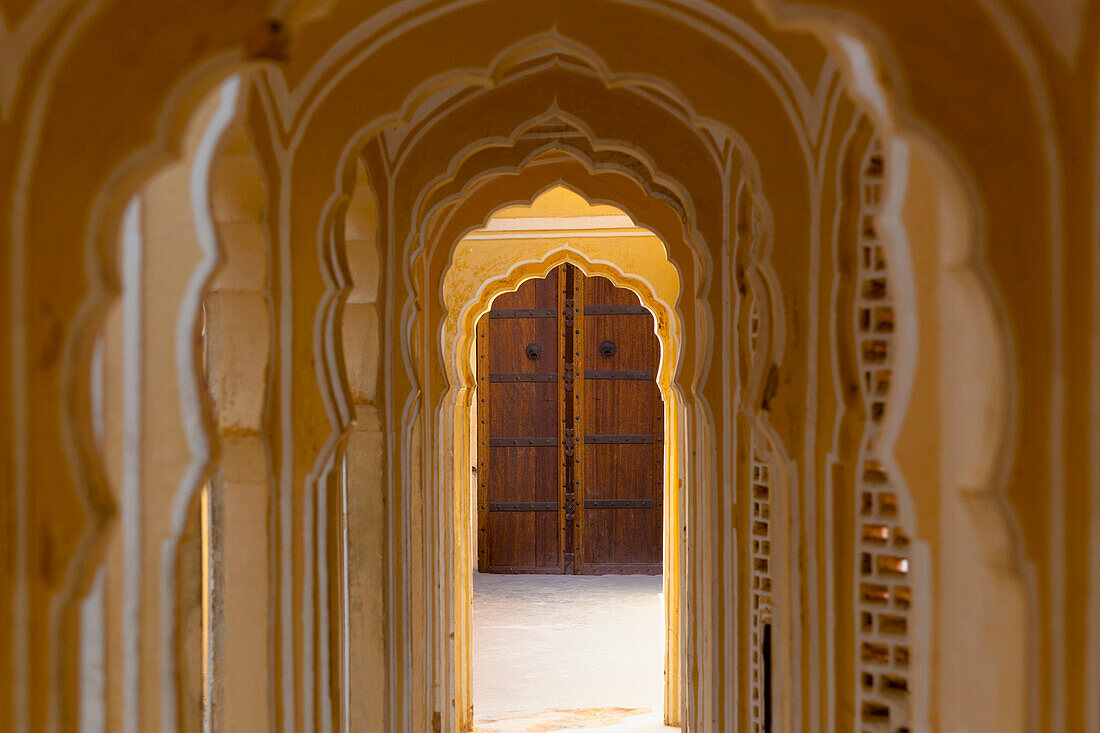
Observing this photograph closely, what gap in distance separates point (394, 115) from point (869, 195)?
4.87ft

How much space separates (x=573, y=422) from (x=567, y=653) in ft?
13.1

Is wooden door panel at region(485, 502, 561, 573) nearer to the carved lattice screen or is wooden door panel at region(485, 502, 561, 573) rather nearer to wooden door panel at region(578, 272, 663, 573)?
wooden door panel at region(578, 272, 663, 573)

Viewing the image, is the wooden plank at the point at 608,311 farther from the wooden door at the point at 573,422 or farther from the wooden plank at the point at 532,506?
the wooden plank at the point at 532,506

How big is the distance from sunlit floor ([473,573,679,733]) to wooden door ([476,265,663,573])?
65 cm

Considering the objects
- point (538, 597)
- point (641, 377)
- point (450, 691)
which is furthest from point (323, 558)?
point (641, 377)

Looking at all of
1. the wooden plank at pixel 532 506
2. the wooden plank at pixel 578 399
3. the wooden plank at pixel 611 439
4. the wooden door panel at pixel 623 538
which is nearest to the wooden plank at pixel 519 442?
the wooden plank at pixel 578 399

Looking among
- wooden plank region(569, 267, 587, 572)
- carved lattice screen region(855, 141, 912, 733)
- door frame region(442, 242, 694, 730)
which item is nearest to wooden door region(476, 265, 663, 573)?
wooden plank region(569, 267, 587, 572)

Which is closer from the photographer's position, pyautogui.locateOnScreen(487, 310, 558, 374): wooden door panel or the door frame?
the door frame

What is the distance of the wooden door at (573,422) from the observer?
13.9 meters

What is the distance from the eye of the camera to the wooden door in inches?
547

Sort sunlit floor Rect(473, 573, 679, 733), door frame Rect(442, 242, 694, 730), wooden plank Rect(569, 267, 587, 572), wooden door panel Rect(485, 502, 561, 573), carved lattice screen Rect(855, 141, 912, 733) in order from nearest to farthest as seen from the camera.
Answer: carved lattice screen Rect(855, 141, 912, 733), door frame Rect(442, 242, 694, 730), sunlit floor Rect(473, 573, 679, 733), wooden plank Rect(569, 267, 587, 572), wooden door panel Rect(485, 502, 561, 573)

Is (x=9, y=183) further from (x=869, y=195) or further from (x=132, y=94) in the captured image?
(x=869, y=195)

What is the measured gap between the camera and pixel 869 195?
3.09m

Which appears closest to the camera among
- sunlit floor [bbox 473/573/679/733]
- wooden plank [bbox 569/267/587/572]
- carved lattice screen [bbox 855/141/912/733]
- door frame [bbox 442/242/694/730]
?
carved lattice screen [bbox 855/141/912/733]
